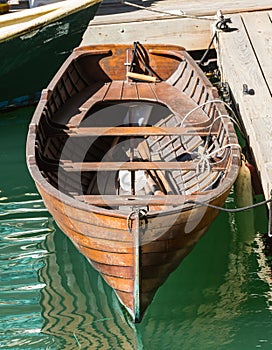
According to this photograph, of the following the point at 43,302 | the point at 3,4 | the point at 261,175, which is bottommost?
the point at 43,302

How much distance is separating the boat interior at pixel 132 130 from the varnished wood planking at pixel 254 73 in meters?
0.31

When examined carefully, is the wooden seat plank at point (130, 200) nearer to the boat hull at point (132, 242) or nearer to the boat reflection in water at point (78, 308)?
the boat hull at point (132, 242)

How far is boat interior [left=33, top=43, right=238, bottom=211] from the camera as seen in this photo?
6516 mm

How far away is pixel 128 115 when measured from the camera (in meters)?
8.15

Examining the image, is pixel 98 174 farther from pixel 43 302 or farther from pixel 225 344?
pixel 225 344

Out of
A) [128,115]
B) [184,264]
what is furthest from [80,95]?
[184,264]

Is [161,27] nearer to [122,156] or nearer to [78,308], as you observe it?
[122,156]

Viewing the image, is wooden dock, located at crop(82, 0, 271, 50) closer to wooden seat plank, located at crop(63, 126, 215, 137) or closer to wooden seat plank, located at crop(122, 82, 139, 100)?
wooden seat plank, located at crop(122, 82, 139, 100)

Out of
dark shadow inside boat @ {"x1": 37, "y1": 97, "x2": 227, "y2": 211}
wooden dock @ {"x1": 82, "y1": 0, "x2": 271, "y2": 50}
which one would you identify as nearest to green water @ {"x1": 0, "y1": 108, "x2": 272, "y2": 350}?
dark shadow inside boat @ {"x1": 37, "y1": 97, "x2": 227, "y2": 211}

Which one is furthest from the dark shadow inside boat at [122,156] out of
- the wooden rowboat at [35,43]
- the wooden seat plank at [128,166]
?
the wooden rowboat at [35,43]

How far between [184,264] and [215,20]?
3.85 meters

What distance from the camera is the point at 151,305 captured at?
6277mm

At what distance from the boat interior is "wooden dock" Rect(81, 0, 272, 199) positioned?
63 centimetres

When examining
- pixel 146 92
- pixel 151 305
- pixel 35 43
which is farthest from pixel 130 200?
pixel 35 43
